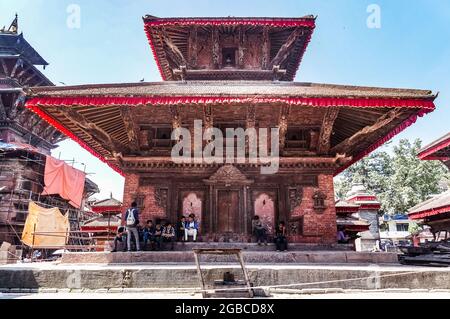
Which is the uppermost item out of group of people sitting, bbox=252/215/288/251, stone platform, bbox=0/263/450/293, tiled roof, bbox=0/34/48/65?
tiled roof, bbox=0/34/48/65

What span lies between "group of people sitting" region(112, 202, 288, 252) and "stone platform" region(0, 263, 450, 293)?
2.54 metres

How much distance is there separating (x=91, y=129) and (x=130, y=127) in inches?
47.9

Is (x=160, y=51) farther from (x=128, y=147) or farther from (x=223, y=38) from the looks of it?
(x=128, y=147)

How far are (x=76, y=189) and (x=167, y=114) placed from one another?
57.7 feet

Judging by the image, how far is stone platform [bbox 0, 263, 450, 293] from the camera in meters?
6.70

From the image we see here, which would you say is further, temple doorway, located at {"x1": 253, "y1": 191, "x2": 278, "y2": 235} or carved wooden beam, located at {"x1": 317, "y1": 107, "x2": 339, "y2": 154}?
temple doorway, located at {"x1": 253, "y1": 191, "x2": 278, "y2": 235}

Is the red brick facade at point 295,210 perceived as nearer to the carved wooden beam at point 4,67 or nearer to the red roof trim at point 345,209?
the red roof trim at point 345,209

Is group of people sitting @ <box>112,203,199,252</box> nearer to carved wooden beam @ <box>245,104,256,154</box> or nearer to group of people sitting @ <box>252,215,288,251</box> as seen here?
group of people sitting @ <box>252,215,288,251</box>

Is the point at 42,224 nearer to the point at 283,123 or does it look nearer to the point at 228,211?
the point at 228,211

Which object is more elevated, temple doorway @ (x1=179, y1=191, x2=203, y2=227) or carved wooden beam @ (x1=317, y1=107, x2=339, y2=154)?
carved wooden beam @ (x1=317, y1=107, x2=339, y2=154)

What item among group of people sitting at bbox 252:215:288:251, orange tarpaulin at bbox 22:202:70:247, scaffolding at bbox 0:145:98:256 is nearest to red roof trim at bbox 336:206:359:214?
group of people sitting at bbox 252:215:288:251

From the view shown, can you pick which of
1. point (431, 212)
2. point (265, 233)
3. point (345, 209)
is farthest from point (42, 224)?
point (431, 212)

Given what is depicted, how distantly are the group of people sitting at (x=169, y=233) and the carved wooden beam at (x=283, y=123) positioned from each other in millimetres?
2786

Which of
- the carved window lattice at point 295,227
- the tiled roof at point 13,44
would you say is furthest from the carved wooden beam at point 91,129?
the tiled roof at point 13,44
